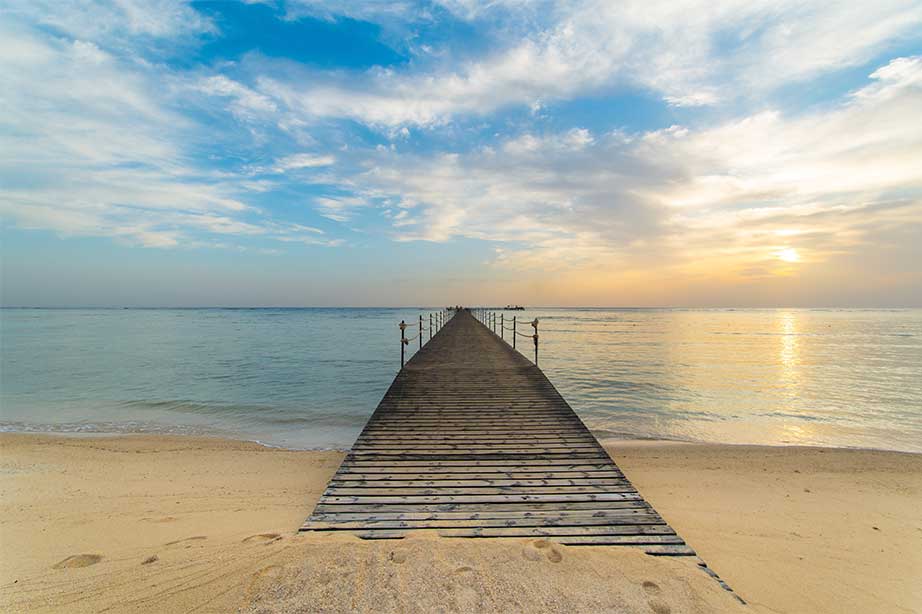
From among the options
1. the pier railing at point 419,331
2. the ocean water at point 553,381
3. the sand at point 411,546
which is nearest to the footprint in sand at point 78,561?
the sand at point 411,546

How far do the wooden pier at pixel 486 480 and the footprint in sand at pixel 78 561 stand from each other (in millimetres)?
2104

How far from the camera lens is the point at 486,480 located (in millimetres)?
4672

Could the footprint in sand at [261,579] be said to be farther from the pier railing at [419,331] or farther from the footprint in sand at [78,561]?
the pier railing at [419,331]

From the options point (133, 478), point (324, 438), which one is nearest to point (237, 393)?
point (324, 438)

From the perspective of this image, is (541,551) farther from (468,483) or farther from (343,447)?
(343,447)

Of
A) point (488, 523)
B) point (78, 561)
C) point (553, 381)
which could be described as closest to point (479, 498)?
point (488, 523)

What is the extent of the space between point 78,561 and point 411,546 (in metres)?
3.25

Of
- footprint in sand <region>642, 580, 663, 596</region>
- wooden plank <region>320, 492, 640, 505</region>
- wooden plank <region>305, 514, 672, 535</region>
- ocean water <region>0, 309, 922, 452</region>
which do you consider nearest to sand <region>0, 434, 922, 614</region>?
footprint in sand <region>642, 580, 663, 596</region>

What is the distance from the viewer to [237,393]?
13953 millimetres

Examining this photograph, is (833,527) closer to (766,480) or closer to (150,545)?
(766,480)

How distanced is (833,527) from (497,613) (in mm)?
4817

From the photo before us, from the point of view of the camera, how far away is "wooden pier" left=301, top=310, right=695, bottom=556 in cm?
371

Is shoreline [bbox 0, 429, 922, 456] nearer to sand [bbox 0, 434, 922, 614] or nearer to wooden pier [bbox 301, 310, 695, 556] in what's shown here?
sand [bbox 0, 434, 922, 614]

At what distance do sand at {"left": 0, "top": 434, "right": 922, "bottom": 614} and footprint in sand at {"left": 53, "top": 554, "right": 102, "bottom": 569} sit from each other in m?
0.02
